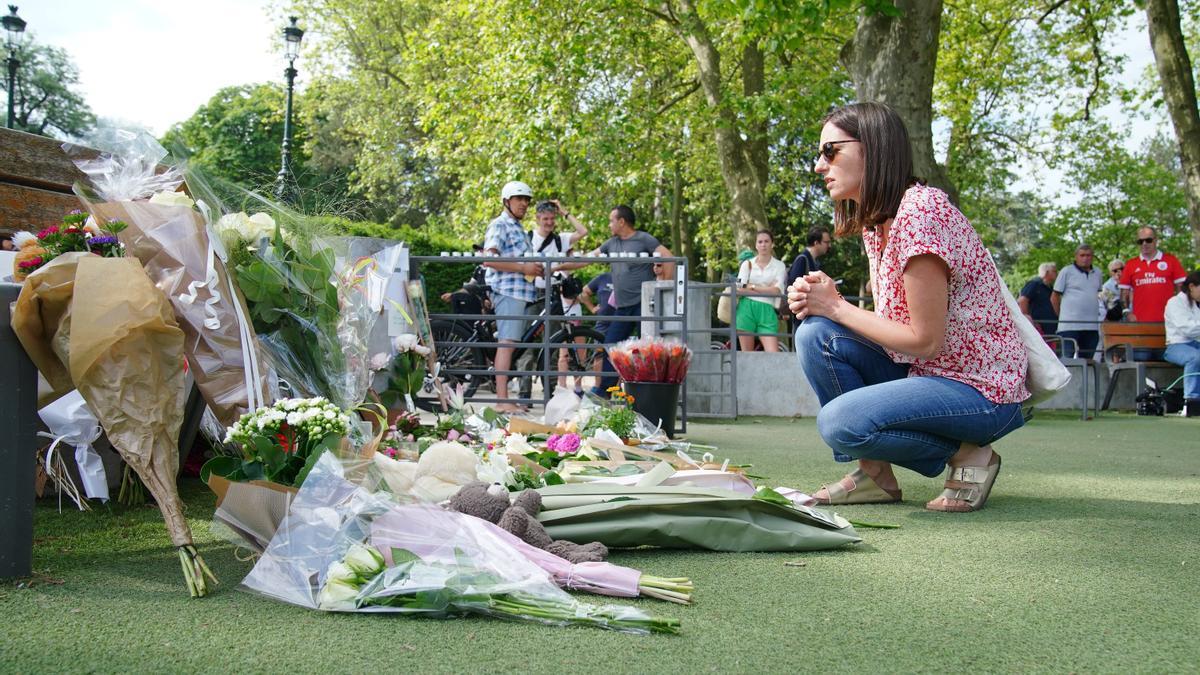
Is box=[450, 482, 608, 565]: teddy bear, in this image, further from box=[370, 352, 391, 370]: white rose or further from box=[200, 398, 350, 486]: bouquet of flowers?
box=[370, 352, 391, 370]: white rose

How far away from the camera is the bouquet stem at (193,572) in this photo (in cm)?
253

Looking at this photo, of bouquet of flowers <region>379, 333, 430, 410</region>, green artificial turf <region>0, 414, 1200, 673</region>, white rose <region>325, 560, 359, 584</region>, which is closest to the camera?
green artificial turf <region>0, 414, 1200, 673</region>

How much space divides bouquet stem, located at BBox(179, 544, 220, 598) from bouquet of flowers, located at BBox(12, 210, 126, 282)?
89 centimetres

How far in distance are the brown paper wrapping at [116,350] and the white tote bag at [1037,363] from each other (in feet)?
9.37

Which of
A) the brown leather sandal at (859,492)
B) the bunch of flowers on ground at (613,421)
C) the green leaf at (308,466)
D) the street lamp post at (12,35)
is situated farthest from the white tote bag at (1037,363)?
the street lamp post at (12,35)

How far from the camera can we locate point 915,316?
12.0ft

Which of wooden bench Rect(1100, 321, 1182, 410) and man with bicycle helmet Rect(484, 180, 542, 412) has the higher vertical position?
man with bicycle helmet Rect(484, 180, 542, 412)

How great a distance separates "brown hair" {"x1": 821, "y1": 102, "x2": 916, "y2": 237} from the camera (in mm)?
3764

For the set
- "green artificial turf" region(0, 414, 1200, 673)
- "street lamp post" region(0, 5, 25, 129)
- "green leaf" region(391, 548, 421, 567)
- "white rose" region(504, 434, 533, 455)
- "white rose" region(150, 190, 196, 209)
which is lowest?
"green artificial turf" region(0, 414, 1200, 673)

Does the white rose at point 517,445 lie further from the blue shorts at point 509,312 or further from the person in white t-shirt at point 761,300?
the person in white t-shirt at point 761,300

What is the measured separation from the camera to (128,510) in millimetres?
3773

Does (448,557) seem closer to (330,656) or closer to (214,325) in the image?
(330,656)

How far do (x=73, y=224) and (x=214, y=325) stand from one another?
1.55 feet

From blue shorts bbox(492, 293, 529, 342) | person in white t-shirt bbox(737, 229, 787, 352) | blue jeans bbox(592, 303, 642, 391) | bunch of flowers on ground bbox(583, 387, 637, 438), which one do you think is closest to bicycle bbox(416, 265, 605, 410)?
blue jeans bbox(592, 303, 642, 391)
